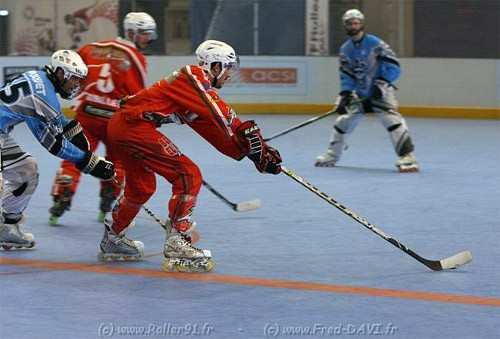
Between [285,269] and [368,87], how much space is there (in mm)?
4367

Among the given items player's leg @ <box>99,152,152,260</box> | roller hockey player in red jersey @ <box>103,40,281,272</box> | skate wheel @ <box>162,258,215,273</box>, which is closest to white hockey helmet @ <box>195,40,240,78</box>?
roller hockey player in red jersey @ <box>103,40,281,272</box>

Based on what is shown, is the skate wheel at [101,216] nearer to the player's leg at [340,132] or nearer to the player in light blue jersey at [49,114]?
the player in light blue jersey at [49,114]

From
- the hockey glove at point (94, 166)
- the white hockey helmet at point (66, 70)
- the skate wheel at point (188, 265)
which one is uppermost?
the white hockey helmet at point (66, 70)

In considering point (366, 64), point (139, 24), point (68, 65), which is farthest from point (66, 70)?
point (366, 64)

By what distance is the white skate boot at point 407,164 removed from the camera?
32.0 feet

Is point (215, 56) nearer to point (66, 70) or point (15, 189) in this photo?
point (66, 70)

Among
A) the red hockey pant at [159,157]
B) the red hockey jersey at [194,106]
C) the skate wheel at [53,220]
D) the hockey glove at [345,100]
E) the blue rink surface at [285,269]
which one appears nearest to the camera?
the blue rink surface at [285,269]

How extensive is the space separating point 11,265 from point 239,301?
1.50m

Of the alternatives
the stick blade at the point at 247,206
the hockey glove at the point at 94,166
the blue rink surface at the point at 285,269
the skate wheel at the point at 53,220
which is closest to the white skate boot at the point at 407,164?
the blue rink surface at the point at 285,269

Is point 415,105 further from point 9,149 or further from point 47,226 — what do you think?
point 9,149

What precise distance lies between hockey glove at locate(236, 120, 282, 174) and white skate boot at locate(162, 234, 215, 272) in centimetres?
55

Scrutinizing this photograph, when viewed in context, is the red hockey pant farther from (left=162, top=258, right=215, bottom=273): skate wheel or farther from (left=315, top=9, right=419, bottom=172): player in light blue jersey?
(left=315, top=9, right=419, bottom=172): player in light blue jersey

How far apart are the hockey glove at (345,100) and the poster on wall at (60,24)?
5157 millimetres

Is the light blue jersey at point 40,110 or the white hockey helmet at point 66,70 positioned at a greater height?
the white hockey helmet at point 66,70
